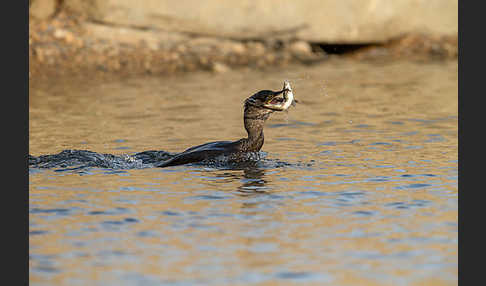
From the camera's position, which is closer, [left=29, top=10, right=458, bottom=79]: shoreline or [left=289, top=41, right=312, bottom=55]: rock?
[left=29, top=10, right=458, bottom=79]: shoreline

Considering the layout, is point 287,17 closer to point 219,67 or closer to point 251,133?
point 219,67

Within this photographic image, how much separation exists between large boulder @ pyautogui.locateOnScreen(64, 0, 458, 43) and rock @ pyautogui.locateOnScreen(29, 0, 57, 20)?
0.33m

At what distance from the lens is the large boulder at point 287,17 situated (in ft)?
61.4

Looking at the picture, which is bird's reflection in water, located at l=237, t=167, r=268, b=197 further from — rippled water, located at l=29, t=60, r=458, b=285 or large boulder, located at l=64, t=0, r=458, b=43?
large boulder, located at l=64, t=0, r=458, b=43

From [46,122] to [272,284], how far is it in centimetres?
824

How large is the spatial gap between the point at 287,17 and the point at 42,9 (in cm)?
515

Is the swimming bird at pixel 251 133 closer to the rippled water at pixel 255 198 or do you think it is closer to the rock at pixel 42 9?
the rippled water at pixel 255 198

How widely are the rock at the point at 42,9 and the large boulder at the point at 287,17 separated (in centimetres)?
33

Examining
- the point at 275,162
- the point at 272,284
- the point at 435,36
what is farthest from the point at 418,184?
the point at 435,36

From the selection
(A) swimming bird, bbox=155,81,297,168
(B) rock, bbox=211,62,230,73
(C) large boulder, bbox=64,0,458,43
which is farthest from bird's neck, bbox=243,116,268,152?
(C) large boulder, bbox=64,0,458,43

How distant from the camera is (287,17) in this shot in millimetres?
19469

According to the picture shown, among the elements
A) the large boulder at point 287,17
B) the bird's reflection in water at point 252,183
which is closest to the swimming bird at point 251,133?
the bird's reflection in water at point 252,183

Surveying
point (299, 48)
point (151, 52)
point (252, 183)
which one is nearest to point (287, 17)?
point (299, 48)

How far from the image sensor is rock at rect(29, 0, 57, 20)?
60.4 ft
